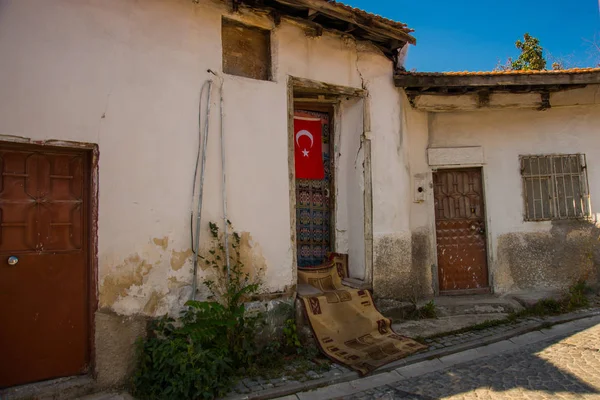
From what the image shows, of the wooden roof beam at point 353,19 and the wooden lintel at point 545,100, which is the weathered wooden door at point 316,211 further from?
the wooden lintel at point 545,100

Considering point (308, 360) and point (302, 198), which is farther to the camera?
point (302, 198)

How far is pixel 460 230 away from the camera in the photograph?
7805 mm

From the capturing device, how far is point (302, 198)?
684cm

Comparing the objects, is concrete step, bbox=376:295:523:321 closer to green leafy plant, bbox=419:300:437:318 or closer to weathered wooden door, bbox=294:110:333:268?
green leafy plant, bbox=419:300:437:318

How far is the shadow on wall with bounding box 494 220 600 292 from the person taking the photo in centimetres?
772

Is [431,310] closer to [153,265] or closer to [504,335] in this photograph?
[504,335]

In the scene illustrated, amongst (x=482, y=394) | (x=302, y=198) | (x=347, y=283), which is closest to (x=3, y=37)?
(x=302, y=198)

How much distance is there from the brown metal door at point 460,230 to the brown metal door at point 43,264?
19.2 feet

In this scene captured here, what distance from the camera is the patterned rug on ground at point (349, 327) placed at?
16.7ft

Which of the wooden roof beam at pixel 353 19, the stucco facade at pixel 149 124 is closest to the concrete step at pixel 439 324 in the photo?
the stucco facade at pixel 149 124

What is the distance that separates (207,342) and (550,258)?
647cm

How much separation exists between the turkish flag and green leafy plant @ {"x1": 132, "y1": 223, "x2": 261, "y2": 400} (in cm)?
201

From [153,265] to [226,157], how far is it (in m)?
1.57

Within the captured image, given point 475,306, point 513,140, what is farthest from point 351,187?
point 513,140
